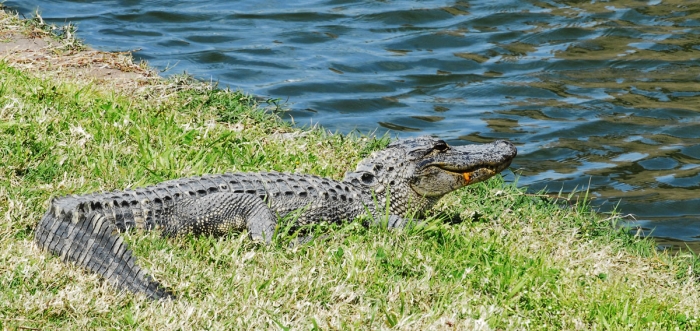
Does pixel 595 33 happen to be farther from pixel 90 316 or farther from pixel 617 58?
pixel 90 316

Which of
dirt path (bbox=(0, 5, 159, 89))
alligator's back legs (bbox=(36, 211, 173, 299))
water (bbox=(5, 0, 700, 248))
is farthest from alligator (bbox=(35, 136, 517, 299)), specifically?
dirt path (bbox=(0, 5, 159, 89))

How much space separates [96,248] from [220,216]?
36.6 inches

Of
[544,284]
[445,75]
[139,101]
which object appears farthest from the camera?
[445,75]

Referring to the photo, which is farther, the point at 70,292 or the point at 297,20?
the point at 297,20

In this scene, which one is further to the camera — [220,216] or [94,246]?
[220,216]

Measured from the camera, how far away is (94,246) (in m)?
4.21

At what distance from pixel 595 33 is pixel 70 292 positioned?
1017cm

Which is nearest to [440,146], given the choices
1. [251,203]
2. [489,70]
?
[251,203]

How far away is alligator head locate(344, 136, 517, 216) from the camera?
5805 mm

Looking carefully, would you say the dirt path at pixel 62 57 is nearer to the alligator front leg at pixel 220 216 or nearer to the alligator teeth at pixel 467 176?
the alligator front leg at pixel 220 216

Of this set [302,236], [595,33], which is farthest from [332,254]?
[595,33]

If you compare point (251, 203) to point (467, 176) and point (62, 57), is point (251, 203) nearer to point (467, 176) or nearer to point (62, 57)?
point (467, 176)

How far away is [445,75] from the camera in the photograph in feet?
37.4

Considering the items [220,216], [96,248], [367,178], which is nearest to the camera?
[96,248]
